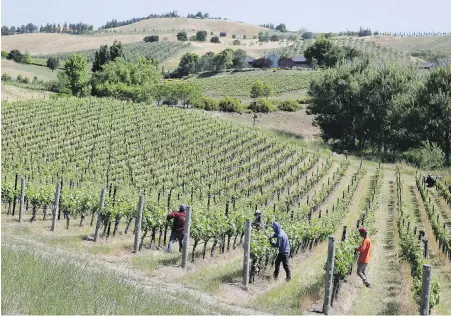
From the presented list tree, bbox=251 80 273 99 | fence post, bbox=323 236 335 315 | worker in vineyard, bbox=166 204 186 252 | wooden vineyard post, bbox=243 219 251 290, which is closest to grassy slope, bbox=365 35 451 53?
tree, bbox=251 80 273 99

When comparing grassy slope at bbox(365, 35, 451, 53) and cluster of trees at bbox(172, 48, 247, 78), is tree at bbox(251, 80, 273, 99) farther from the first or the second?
grassy slope at bbox(365, 35, 451, 53)

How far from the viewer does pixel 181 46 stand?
177375mm

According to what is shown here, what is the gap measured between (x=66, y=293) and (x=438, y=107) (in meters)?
46.0

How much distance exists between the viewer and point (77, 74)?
3494 inches

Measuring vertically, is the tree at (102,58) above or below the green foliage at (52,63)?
above

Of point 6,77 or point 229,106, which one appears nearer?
point 229,106

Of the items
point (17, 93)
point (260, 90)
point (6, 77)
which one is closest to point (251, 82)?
point (260, 90)

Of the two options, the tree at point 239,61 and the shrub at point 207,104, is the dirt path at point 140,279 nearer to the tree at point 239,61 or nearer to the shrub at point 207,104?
the shrub at point 207,104

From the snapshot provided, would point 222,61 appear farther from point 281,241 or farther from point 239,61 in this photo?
point 281,241

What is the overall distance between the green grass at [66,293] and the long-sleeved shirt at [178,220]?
4.17m

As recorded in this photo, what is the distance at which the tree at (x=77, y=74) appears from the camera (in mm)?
88200

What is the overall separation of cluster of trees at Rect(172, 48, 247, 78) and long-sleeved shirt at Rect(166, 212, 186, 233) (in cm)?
11171

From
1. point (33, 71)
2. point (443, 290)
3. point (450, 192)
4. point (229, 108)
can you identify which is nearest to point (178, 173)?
point (450, 192)

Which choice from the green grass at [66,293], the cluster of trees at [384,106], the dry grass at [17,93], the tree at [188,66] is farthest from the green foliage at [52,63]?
the green grass at [66,293]
